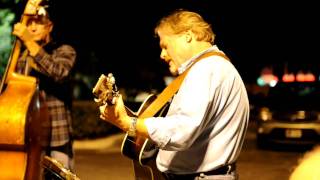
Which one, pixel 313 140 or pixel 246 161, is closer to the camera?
pixel 246 161

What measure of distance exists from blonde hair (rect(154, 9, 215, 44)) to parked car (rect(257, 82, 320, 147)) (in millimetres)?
9242

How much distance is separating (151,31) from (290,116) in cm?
1150

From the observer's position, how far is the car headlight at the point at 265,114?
11961 millimetres

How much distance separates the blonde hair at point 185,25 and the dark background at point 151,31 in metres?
11.6

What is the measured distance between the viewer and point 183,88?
8.55 feet

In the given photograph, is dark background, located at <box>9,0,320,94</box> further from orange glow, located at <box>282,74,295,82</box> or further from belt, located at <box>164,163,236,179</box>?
belt, located at <box>164,163,236,179</box>

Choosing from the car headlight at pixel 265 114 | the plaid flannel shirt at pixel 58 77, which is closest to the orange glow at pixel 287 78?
the car headlight at pixel 265 114

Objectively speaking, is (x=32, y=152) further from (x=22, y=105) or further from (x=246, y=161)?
(x=246, y=161)

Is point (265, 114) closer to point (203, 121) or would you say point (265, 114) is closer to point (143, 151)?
point (143, 151)

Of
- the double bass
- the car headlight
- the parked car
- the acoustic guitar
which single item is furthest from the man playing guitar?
the car headlight

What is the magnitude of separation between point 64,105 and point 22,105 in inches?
51.9

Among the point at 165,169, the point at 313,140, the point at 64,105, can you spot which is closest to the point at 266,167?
the point at 313,140

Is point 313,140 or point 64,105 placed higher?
point 64,105

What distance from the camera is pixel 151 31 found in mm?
22547
